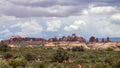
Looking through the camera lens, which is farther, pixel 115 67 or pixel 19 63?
pixel 19 63

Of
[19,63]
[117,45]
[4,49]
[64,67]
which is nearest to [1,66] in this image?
[19,63]

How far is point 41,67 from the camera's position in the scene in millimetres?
59562

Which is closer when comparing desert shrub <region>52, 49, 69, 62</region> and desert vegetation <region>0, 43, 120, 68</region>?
desert vegetation <region>0, 43, 120, 68</region>

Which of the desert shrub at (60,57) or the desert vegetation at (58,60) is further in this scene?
the desert shrub at (60,57)

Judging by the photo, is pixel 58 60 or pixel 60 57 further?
pixel 60 57

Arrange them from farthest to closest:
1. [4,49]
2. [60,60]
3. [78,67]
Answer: [4,49] < [60,60] < [78,67]

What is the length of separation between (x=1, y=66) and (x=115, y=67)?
21583 mm

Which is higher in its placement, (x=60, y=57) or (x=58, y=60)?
(x=60, y=57)

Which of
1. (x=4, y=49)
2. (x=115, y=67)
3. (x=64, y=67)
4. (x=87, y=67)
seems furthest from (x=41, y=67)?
(x=4, y=49)

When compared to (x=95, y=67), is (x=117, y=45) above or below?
below

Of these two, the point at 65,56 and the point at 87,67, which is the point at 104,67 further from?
the point at 65,56

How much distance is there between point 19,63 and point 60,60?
53.8 feet

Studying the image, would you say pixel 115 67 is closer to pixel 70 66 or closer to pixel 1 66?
pixel 70 66

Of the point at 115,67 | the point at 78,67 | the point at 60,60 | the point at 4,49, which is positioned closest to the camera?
the point at 115,67
